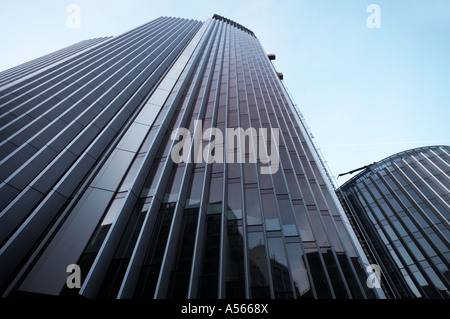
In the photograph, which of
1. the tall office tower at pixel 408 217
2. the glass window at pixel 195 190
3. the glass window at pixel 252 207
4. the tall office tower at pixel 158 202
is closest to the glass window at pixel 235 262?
the tall office tower at pixel 158 202

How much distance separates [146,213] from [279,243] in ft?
20.6

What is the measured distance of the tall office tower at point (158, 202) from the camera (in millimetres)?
7906

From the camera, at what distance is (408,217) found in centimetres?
2948

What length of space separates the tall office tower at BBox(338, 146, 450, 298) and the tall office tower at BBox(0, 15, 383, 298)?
17860mm

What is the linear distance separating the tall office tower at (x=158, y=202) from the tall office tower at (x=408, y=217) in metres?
17.9

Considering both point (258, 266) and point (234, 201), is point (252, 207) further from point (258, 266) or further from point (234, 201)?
point (258, 266)

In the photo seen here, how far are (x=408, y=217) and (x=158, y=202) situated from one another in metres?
34.8

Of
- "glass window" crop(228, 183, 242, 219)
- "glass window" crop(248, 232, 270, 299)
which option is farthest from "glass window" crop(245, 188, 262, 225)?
"glass window" crop(248, 232, 270, 299)

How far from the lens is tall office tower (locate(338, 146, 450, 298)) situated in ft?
80.8

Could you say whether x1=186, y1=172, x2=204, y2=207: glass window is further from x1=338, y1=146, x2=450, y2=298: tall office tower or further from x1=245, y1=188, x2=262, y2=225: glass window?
x1=338, y1=146, x2=450, y2=298: tall office tower

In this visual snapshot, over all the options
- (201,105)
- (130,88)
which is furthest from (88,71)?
(201,105)

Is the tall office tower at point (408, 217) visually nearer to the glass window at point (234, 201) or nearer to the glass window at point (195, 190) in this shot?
the glass window at point (234, 201)
